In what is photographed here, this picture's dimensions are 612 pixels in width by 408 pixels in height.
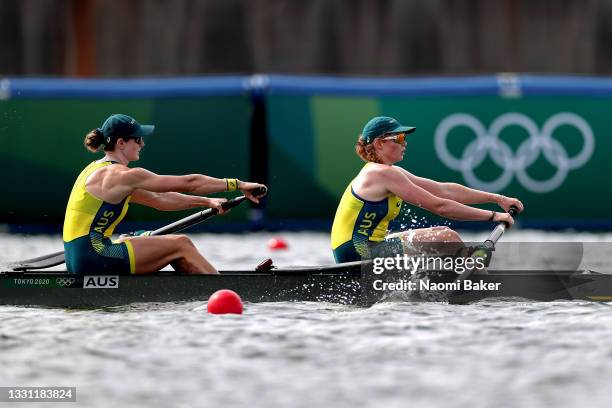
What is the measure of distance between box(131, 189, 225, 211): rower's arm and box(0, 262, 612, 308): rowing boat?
92 cm

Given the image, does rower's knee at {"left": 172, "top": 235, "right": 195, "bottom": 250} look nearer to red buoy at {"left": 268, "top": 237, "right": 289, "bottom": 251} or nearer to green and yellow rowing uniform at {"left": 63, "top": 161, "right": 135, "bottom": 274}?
green and yellow rowing uniform at {"left": 63, "top": 161, "right": 135, "bottom": 274}

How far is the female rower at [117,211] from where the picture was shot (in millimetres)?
9148

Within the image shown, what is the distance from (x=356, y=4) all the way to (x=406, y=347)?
36.8 ft

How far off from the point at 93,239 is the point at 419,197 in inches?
92.6

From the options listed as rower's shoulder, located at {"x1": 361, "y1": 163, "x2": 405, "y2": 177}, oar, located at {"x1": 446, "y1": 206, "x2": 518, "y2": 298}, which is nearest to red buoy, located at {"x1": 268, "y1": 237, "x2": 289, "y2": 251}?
rower's shoulder, located at {"x1": 361, "y1": 163, "x2": 405, "y2": 177}

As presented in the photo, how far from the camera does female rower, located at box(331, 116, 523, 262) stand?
30.2 feet

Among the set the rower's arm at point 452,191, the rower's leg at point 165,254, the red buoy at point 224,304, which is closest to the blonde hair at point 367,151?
the rower's arm at point 452,191

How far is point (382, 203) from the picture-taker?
9.27 m

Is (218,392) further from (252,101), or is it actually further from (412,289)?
(252,101)

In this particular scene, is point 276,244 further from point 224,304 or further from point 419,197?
point 224,304

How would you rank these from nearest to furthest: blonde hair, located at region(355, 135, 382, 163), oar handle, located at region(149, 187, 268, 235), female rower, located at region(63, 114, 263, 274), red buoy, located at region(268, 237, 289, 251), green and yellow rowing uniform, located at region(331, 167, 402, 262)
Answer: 1. female rower, located at region(63, 114, 263, 274)
2. green and yellow rowing uniform, located at region(331, 167, 402, 262)
3. blonde hair, located at region(355, 135, 382, 163)
4. oar handle, located at region(149, 187, 268, 235)
5. red buoy, located at region(268, 237, 289, 251)

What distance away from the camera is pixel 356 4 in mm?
17828

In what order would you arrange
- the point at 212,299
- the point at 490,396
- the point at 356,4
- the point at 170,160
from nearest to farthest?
1. the point at 490,396
2. the point at 212,299
3. the point at 170,160
4. the point at 356,4

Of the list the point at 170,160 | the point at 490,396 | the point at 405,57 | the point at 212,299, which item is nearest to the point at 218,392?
the point at 490,396
